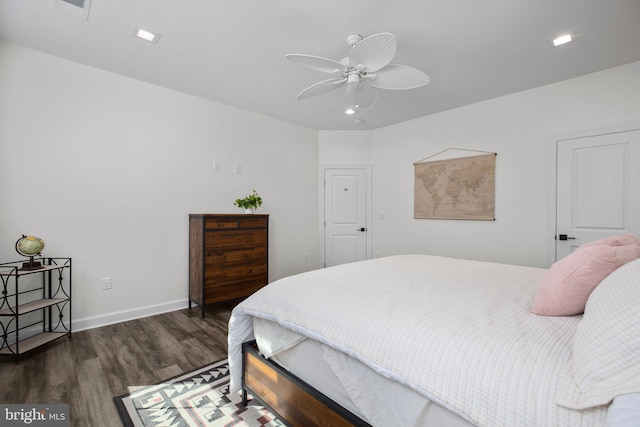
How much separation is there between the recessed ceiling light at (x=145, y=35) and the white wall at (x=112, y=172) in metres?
0.88

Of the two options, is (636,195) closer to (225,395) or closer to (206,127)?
(225,395)

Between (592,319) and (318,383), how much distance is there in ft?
3.27

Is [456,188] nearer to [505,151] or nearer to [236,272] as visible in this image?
[505,151]

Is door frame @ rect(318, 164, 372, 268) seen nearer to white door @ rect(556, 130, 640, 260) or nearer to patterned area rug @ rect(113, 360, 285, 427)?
white door @ rect(556, 130, 640, 260)

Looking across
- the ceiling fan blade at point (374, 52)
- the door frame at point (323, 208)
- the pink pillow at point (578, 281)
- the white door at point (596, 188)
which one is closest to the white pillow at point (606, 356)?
the pink pillow at point (578, 281)

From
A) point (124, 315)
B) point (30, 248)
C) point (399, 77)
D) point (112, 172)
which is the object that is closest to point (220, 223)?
point (112, 172)

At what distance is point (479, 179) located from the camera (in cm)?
374

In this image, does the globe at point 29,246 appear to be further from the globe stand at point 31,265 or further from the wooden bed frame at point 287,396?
the wooden bed frame at point 287,396

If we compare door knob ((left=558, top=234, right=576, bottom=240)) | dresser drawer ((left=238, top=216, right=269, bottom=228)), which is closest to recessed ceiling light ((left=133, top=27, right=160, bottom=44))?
dresser drawer ((left=238, top=216, right=269, bottom=228))

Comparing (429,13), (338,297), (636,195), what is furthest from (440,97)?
(338,297)

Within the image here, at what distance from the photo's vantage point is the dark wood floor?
1.75 meters

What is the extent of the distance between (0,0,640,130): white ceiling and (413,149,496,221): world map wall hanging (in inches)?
35.5

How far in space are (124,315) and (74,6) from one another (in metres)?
2.62

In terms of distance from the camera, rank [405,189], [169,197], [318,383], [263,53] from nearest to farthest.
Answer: [318,383], [263,53], [169,197], [405,189]
